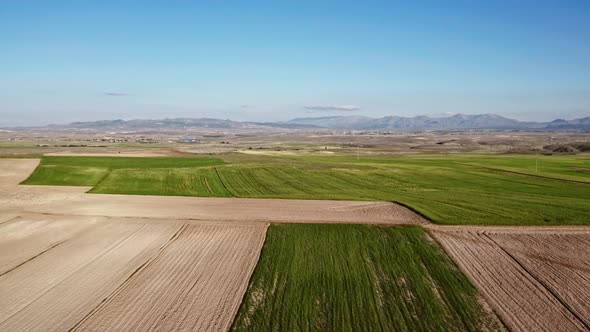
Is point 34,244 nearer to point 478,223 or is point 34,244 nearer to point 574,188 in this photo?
point 478,223

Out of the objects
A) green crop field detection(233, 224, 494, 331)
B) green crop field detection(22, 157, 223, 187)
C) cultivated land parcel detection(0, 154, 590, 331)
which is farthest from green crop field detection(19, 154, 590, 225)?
green crop field detection(233, 224, 494, 331)

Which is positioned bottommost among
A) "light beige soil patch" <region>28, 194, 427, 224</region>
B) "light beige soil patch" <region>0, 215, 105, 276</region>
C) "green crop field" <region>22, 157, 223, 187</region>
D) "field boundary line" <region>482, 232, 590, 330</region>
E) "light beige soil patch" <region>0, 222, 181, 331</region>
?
"field boundary line" <region>482, 232, 590, 330</region>

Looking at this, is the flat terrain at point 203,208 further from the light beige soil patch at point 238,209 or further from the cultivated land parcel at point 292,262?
the cultivated land parcel at point 292,262

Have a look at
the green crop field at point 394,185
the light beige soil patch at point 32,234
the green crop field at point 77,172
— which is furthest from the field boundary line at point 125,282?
the green crop field at point 77,172

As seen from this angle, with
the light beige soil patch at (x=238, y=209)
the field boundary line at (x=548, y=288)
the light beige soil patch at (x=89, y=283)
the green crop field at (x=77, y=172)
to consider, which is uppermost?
the green crop field at (x=77, y=172)

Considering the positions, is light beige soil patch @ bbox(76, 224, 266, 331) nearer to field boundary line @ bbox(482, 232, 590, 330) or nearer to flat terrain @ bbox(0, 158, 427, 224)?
flat terrain @ bbox(0, 158, 427, 224)

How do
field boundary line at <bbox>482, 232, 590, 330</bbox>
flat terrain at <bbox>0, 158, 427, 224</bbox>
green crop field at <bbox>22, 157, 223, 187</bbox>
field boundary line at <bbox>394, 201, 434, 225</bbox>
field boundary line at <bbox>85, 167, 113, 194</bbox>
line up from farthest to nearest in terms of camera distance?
green crop field at <bbox>22, 157, 223, 187</bbox> → field boundary line at <bbox>85, 167, 113, 194</bbox> → flat terrain at <bbox>0, 158, 427, 224</bbox> → field boundary line at <bbox>394, 201, 434, 225</bbox> → field boundary line at <bbox>482, 232, 590, 330</bbox>

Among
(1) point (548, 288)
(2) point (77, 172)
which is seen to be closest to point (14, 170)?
(2) point (77, 172)
